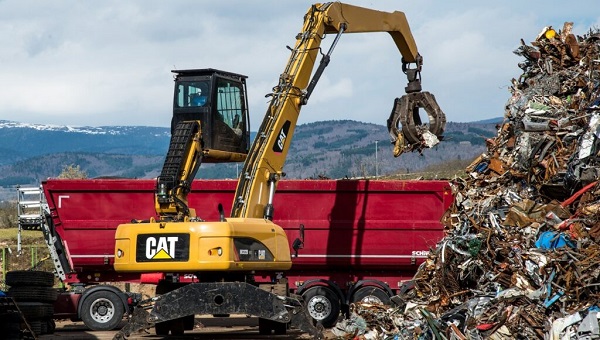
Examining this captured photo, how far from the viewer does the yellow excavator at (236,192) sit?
596 inches

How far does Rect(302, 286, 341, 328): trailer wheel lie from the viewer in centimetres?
2031

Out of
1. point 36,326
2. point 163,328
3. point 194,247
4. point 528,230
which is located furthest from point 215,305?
point 36,326

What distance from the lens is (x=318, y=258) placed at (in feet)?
68.0

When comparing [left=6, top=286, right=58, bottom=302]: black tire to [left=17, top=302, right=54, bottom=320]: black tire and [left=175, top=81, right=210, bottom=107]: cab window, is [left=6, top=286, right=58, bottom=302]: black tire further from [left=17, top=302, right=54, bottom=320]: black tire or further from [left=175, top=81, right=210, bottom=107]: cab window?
[left=175, top=81, right=210, bottom=107]: cab window

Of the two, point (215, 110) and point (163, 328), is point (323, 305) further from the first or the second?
point (215, 110)

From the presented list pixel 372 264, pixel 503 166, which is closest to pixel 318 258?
pixel 372 264

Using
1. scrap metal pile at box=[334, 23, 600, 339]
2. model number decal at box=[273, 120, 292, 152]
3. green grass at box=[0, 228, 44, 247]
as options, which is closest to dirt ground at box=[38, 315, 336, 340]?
scrap metal pile at box=[334, 23, 600, 339]

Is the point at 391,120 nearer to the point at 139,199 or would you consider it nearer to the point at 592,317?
the point at 139,199

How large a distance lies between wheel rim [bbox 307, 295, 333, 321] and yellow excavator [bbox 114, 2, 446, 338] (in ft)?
6.75

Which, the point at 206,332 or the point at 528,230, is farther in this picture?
the point at 206,332

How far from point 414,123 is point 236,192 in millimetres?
4116

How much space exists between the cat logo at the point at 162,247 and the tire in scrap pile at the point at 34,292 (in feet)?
13.0

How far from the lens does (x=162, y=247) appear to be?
15.2m

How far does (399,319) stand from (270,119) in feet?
13.3
